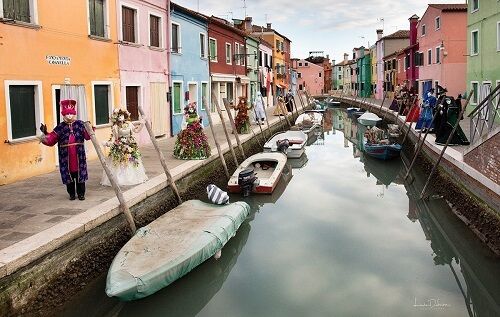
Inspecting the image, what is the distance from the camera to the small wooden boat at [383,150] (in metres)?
17.9

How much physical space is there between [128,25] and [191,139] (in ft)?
15.3

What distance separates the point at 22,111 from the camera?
34.0 feet

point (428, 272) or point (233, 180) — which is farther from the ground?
point (233, 180)

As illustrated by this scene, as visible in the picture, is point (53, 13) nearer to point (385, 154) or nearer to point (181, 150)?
point (181, 150)

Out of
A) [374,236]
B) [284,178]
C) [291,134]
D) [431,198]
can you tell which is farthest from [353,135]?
[374,236]

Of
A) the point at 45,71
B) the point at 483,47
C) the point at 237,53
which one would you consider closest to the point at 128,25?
the point at 45,71

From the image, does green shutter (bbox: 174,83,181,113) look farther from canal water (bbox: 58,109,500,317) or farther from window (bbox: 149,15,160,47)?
canal water (bbox: 58,109,500,317)

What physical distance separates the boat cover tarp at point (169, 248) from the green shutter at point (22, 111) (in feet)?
13.3

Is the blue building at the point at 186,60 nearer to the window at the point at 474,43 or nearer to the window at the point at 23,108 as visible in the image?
the window at the point at 23,108

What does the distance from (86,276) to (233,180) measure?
242 inches

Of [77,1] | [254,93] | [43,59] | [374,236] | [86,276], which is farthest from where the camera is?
[254,93]

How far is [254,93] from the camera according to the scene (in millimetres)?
35938

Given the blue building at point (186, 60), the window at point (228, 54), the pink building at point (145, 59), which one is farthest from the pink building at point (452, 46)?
the pink building at point (145, 59)

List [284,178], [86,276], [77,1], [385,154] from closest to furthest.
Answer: [86,276] → [77,1] → [284,178] → [385,154]
